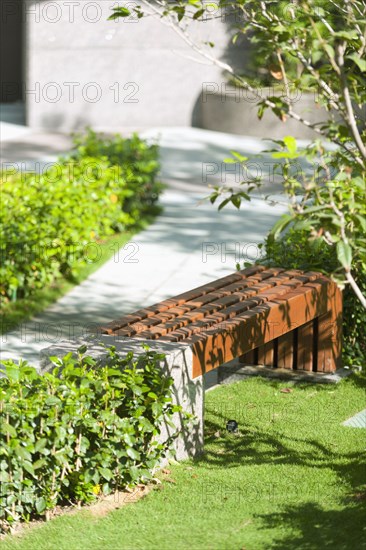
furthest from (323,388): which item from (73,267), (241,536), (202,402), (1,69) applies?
(1,69)

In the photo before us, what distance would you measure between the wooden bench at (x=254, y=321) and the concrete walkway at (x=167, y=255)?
1036mm

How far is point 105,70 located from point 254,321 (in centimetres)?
1256

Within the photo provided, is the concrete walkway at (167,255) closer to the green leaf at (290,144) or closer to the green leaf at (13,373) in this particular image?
the green leaf at (13,373)

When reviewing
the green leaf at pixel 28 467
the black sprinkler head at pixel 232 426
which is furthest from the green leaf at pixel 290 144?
the black sprinkler head at pixel 232 426

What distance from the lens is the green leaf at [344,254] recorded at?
512 cm

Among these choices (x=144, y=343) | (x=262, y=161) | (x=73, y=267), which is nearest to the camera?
(x=144, y=343)

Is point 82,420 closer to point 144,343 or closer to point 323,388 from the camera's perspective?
point 144,343

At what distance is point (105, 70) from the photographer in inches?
762

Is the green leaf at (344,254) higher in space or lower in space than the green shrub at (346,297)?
higher

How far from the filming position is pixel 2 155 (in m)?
17.0

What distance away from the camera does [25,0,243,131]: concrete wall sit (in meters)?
19.1

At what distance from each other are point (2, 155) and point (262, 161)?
3815 millimetres

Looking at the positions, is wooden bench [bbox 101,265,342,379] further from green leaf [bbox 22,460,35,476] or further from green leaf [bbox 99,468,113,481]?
green leaf [bbox 22,460,35,476]

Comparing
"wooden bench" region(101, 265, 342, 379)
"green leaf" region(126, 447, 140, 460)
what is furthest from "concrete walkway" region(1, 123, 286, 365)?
"green leaf" region(126, 447, 140, 460)
